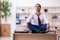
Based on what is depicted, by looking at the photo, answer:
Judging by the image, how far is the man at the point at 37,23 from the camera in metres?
2.84

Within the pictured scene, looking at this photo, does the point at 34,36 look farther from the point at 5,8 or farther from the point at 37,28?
the point at 5,8

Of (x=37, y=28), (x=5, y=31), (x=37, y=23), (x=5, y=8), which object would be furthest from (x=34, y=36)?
(x=5, y=31)

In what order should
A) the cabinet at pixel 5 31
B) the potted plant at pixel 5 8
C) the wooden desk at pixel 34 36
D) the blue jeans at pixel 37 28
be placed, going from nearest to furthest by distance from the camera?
the wooden desk at pixel 34 36 → the blue jeans at pixel 37 28 → the potted plant at pixel 5 8 → the cabinet at pixel 5 31

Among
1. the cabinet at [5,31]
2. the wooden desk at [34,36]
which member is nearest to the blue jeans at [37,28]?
the wooden desk at [34,36]

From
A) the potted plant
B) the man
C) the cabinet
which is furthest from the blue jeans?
the cabinet

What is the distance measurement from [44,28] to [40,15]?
33 cm

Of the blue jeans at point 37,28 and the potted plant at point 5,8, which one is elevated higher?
the potted plant at point 5,8

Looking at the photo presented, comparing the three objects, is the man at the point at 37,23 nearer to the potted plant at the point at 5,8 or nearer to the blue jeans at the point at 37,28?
the blue jeans at the point at 37,28

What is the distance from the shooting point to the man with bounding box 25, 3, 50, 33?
2836 mm

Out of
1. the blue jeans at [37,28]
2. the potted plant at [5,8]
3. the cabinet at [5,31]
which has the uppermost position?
the potted plant at [5,8]

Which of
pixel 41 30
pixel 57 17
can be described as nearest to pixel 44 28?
pixel 41 30

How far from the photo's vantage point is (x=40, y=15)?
306cm

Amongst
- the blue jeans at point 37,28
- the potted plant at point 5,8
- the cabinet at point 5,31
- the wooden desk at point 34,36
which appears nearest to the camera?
the wooden desk at point 34,36

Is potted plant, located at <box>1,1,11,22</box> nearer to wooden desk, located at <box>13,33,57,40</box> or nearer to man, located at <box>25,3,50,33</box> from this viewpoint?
man, located at <box>25,3,50,33</box>
